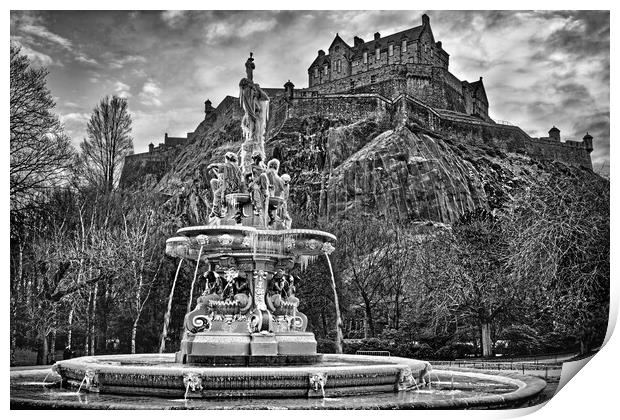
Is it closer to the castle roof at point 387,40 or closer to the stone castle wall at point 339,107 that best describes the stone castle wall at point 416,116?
the stone castle wall at point 339,107

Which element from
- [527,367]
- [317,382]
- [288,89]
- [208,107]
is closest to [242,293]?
[317,382]

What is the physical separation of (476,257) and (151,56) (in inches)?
875

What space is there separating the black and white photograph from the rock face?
1.01 feet

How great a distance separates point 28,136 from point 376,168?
46265 mm

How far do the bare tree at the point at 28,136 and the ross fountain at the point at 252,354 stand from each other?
6.00 meters

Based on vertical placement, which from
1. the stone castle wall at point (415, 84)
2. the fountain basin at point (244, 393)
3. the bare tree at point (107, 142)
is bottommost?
the fountain basin at point (244, 393)

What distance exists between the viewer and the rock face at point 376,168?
59500 millimetres

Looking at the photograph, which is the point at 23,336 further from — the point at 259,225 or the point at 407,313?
the point at 407,313

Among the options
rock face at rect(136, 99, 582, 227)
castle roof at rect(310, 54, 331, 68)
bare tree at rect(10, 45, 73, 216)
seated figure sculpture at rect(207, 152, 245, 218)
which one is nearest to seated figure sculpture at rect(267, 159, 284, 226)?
seated figure sculpture at rect(207, 152, 245, 218)

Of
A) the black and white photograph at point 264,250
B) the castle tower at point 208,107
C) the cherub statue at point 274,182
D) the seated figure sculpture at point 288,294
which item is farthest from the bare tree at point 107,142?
the castle tower at point 208,107

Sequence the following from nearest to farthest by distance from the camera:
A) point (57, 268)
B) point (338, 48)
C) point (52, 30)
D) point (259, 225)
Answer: point (259, 225) < point (52, 30) < point (57, 268) < point (338, 48)

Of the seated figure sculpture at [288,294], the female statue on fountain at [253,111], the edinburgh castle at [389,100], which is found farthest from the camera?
the edinburgh castle at [389,100]

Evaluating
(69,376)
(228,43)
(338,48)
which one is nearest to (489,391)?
(69,376)

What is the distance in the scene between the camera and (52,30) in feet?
70.1
